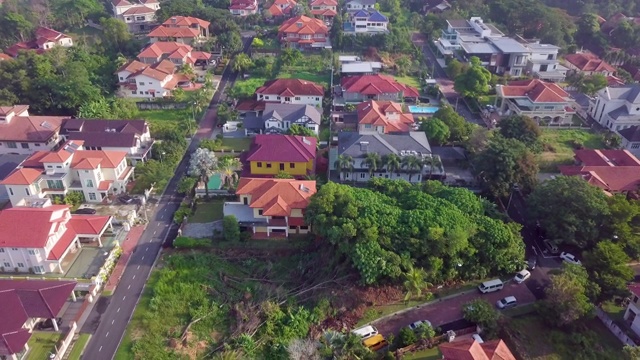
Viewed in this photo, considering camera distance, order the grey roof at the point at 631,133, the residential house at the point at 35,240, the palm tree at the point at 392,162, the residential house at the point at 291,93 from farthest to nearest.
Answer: the residential house at the point at 291,93, the grey roof at the point at 631,133, the palm tree at the point at 392,162, the residential house at the point at 35,240

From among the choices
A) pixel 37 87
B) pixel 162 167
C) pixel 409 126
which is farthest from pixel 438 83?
pixel 37 87

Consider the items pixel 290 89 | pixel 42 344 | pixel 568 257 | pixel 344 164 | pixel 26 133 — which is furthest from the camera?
pixel 290 89

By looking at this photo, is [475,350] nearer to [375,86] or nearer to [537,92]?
[537,92]

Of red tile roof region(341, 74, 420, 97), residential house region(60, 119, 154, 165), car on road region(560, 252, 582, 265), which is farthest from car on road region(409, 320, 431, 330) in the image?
red tile roof region(341, 74, 420, 97)

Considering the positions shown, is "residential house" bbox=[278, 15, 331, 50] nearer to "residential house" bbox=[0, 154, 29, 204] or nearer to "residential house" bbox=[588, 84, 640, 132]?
"residential house" bbox=[588, 84, 640, 132]

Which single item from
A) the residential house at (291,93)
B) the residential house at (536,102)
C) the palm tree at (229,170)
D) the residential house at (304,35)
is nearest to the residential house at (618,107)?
the residential house at (536,102)

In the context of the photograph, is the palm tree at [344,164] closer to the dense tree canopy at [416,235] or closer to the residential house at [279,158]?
the residential house at [279,158]

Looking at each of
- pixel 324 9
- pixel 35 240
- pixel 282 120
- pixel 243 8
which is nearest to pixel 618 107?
pixel 282 120
